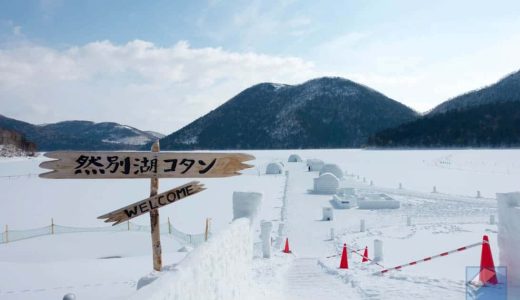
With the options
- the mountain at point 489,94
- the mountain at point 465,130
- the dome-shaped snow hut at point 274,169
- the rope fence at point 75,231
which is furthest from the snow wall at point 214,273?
the mountain at point 489,94

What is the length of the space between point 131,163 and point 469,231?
14196 millimetres

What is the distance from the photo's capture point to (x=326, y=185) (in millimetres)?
28484

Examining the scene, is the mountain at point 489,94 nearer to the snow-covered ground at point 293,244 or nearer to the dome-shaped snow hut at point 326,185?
the dome-shaped snow hut at point 326,185

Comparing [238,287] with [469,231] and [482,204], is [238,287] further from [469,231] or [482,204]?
[482,204]

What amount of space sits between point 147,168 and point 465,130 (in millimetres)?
123961

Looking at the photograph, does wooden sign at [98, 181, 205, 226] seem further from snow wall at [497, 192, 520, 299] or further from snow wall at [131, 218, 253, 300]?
snow wall at [497, 192, 520, 299]

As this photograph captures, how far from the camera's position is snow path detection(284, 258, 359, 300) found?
7715 millimetres

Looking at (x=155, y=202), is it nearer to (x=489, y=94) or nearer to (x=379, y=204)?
(x=379, y=204)

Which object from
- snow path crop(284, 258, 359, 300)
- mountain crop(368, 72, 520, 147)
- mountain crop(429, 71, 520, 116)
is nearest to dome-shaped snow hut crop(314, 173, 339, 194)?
snow path crop(284, 258, 359, 300)

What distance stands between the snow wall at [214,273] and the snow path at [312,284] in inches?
55.3

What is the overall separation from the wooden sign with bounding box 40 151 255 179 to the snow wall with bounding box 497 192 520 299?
5.48 metres

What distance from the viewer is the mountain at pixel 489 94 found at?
6836 inches

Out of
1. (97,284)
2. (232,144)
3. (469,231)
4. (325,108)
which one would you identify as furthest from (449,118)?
(97,284)

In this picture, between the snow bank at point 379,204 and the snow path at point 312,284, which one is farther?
the snow bank at point 379,204
